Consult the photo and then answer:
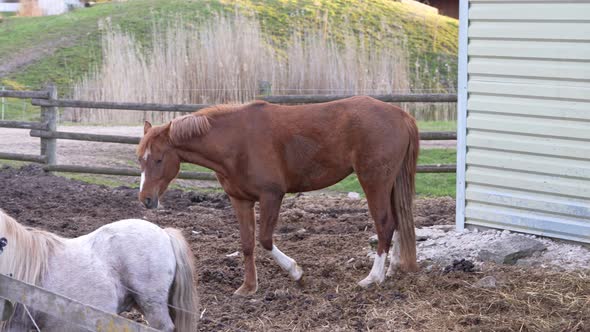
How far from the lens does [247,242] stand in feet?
20.7

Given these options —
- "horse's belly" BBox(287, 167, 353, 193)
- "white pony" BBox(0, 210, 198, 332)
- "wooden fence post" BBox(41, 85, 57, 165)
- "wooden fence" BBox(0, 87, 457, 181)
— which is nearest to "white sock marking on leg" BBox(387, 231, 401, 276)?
"horse's belly" BBox(287, 167, 353, 193)

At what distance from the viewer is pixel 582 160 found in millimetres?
6484

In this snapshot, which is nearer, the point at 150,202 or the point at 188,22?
the point at 150,202

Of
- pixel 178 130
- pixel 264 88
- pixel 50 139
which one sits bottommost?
pixel 50 139

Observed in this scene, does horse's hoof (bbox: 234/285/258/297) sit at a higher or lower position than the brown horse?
lower

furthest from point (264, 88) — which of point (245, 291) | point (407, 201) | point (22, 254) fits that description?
point (22, 254)

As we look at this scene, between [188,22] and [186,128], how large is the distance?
50.4 ft

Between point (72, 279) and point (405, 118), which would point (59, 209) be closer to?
point (405, 118)

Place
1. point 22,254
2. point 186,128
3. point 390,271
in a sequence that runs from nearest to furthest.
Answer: point 22,254
point 186,128
point 390,271

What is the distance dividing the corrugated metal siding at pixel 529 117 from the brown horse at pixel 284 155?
960 millimetres

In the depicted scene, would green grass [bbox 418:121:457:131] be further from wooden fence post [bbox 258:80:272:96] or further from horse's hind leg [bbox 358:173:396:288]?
horse's hind leg [bbox 358:173:396:288]

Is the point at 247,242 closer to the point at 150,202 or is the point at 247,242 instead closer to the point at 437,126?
the point at 150,202

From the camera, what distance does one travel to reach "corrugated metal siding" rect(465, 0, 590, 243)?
6.47m

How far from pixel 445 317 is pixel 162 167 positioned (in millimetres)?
2461
